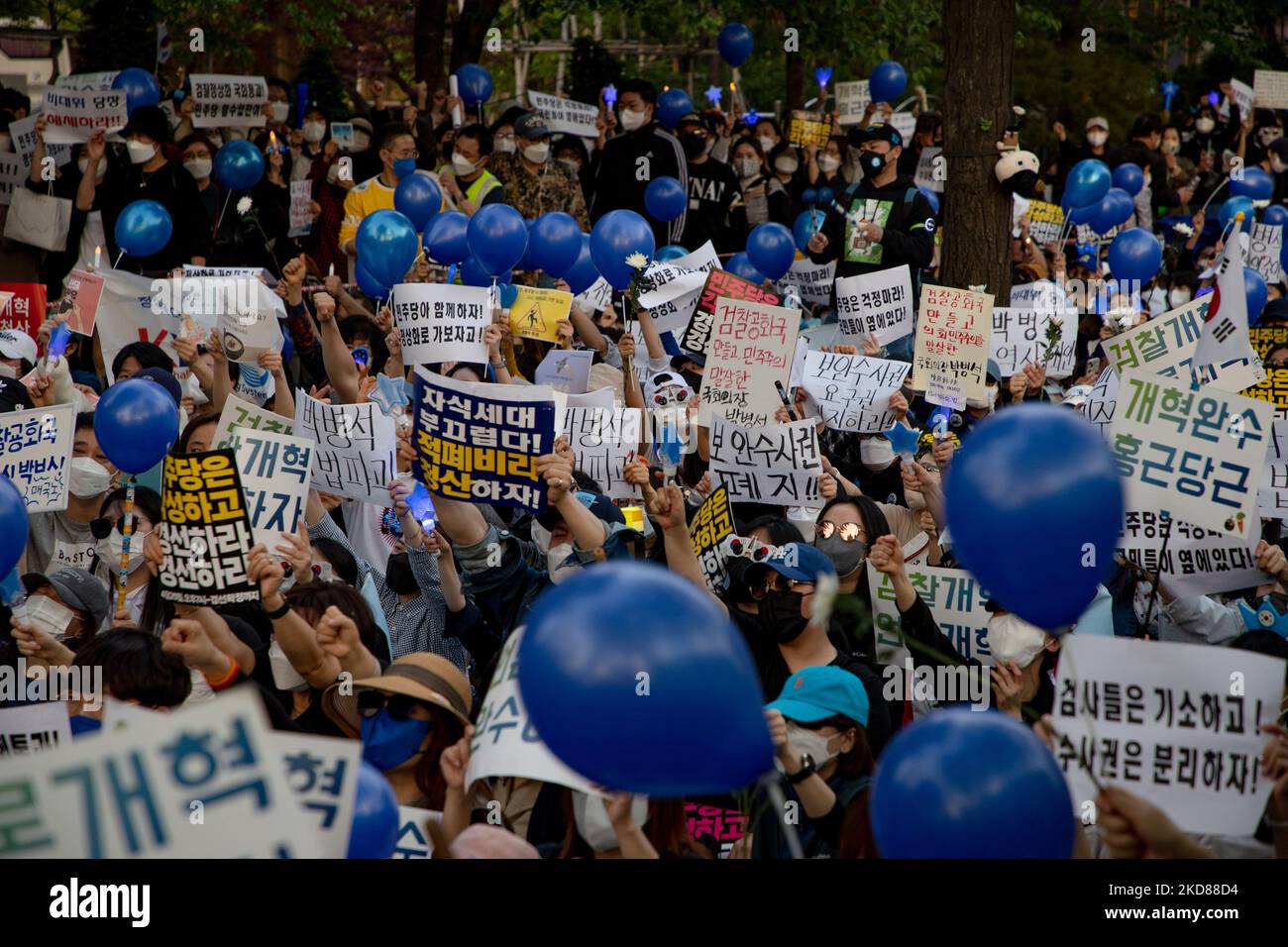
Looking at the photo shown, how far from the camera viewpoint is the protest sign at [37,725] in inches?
151

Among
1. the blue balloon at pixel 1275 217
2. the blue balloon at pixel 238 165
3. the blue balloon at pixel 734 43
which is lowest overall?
the blue balloon at pixel 1275 217

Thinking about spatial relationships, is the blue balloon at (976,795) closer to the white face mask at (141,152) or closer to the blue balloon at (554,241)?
the blue balloon at (554,241)

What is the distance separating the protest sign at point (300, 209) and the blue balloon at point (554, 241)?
330 centimetres

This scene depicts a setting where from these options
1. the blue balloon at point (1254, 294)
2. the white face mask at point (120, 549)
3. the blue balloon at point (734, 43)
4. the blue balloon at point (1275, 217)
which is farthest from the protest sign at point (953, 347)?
the blue balloon at point (734, 43)

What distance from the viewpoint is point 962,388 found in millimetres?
7695

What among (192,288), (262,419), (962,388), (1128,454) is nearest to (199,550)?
(262,419)

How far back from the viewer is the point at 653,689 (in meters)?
2.83

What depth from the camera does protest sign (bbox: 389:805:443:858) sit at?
3881 mm

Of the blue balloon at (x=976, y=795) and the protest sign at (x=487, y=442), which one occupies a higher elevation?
the protest sign at (x=487, y=442)

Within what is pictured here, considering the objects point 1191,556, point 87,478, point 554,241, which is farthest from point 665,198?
point 1191,556

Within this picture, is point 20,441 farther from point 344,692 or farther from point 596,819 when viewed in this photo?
Result: point 596,819

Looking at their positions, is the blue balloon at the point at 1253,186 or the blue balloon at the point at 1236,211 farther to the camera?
the blue balloon at the point at 1253,186

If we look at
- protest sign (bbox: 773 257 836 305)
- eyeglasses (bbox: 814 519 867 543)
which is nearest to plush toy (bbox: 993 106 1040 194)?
protest sign (bbox: 773 257 836 305)
